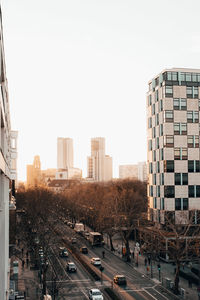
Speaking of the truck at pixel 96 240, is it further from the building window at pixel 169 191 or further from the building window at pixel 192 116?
the building window at pixel 192 116

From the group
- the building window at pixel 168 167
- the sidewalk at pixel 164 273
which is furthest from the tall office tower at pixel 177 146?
the sidewalk at pixel 164 273

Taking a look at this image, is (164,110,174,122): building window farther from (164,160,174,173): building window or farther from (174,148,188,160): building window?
(164,160,174,173): building window

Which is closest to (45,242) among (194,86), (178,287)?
(178,287)

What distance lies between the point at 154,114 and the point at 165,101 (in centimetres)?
468

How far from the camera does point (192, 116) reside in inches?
2197

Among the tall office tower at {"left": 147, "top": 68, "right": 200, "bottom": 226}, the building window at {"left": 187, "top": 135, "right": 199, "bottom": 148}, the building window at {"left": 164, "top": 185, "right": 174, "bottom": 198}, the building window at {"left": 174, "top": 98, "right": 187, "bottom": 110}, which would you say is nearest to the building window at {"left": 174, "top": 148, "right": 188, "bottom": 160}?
the tall office tower at {"left": 147, "top": 68, "right": 200, "bottom": 226}

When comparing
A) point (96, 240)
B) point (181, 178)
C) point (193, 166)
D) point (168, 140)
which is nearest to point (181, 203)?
point (181, 178)

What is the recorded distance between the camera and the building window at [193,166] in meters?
55.1

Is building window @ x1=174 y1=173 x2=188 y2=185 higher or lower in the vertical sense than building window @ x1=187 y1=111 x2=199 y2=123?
lower

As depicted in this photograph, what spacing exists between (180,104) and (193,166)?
1019cm

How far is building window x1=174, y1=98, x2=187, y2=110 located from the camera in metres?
55.3

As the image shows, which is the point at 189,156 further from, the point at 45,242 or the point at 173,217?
the point at 45,242

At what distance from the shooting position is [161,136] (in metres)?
56.0

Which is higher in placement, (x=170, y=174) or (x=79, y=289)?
(x=170, y=174)
